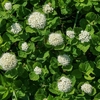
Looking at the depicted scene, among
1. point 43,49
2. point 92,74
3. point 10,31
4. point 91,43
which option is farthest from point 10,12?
point 92,74

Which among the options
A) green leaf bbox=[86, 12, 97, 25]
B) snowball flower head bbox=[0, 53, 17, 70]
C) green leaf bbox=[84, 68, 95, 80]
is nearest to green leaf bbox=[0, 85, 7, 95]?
snowball flower head bbox=[0, 53, 17, 70]

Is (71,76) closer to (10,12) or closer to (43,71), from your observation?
(43,71)

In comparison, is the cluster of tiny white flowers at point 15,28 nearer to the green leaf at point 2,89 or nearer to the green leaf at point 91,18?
the green leaf at point 2,89

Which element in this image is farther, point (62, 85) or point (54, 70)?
point (54, 70)

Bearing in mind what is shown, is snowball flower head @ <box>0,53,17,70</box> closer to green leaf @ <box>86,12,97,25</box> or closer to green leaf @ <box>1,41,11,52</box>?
green leaf @ <box>1,41,11,52</box>

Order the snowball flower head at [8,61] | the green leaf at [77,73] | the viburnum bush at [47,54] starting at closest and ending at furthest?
the snowball flower head at [8,61] → the viburnum bush at [47,54] → the green leaf at [77,73]

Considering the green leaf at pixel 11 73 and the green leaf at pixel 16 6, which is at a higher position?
the green leaf at pixel 16 6

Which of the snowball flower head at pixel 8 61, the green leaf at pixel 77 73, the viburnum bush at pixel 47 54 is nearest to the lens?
the snowball flower head at pixel 8 61

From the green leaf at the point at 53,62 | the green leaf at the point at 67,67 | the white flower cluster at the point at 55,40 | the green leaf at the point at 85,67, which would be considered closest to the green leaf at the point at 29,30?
the white flower cluster at the point at 55,40
